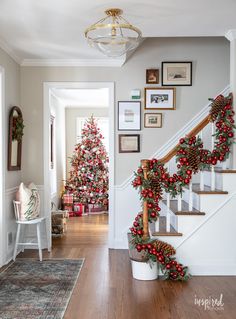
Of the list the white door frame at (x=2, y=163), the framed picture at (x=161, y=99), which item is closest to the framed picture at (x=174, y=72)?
the framed picture at (x=161, y=99)

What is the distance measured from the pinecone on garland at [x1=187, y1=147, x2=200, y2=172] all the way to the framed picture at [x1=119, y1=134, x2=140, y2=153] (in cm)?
135

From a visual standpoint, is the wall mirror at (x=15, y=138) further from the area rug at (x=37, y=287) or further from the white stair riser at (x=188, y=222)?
the white stair riser at (x=188, y=222)

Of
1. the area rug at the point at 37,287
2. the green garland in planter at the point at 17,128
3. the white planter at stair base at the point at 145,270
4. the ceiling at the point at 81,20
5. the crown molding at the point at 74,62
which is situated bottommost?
the area rug at the point at 37,287

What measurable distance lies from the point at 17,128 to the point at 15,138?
0.44 feet

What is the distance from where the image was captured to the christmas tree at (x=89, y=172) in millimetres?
8391

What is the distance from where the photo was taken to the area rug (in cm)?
304

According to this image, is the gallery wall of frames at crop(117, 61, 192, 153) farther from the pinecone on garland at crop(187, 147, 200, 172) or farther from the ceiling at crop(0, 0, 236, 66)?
the pinecone on garland at crop(187, 147, 200, 172)

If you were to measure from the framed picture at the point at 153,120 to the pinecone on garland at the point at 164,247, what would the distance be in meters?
1.82

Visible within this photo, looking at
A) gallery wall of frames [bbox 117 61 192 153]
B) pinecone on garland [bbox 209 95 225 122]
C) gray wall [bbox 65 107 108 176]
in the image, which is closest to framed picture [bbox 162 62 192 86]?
gallery wall of frames [bbox 117 61 192 153]

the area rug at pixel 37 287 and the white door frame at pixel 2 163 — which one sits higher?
the white door frame at pixel 2 163

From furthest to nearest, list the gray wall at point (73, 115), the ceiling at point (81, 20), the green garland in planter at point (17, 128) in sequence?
1. the gray wall at point (73, 115)
2. the green garland in planter at point (17, 128)
3. the ceiling at point (81, 20)

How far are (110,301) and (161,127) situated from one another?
2.63 m

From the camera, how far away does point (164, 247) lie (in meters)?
3.85

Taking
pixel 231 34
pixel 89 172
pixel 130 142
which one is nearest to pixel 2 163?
pixel 130 142
